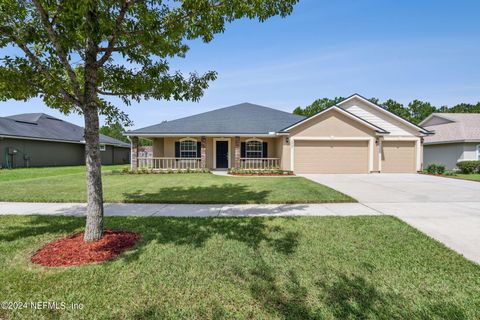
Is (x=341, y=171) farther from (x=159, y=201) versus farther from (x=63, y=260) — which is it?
(x=63, y=260)

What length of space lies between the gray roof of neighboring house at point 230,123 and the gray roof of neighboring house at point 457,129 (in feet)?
42.6

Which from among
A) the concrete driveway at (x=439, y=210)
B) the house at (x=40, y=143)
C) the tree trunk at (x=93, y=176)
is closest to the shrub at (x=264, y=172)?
the concrete driveway at (x=439, y=210)

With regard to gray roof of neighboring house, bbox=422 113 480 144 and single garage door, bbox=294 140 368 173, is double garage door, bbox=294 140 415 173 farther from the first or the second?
gray roof of neighboring house, bbox=422 113 480 144

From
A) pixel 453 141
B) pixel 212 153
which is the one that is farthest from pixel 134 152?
pixel 453 141

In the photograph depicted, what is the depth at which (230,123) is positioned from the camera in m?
19.2

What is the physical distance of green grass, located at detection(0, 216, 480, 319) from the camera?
2.65 meters

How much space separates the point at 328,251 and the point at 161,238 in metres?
2.91

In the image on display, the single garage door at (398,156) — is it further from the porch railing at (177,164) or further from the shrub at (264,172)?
the porch railing at (177,164)

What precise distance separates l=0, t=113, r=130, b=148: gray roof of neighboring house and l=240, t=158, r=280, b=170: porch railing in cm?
1817

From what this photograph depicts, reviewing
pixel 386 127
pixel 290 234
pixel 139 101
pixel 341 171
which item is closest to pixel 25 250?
pixel 139 101

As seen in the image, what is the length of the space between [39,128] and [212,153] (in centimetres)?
1837

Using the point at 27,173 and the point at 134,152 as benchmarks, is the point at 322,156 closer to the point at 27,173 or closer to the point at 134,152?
the point at 134,152

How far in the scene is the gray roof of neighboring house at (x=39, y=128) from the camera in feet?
69.0

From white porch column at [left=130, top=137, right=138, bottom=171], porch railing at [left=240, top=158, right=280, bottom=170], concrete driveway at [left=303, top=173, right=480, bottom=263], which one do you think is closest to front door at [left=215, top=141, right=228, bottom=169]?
porch railing at [left=240, top=158, right=280, bottom=170]
